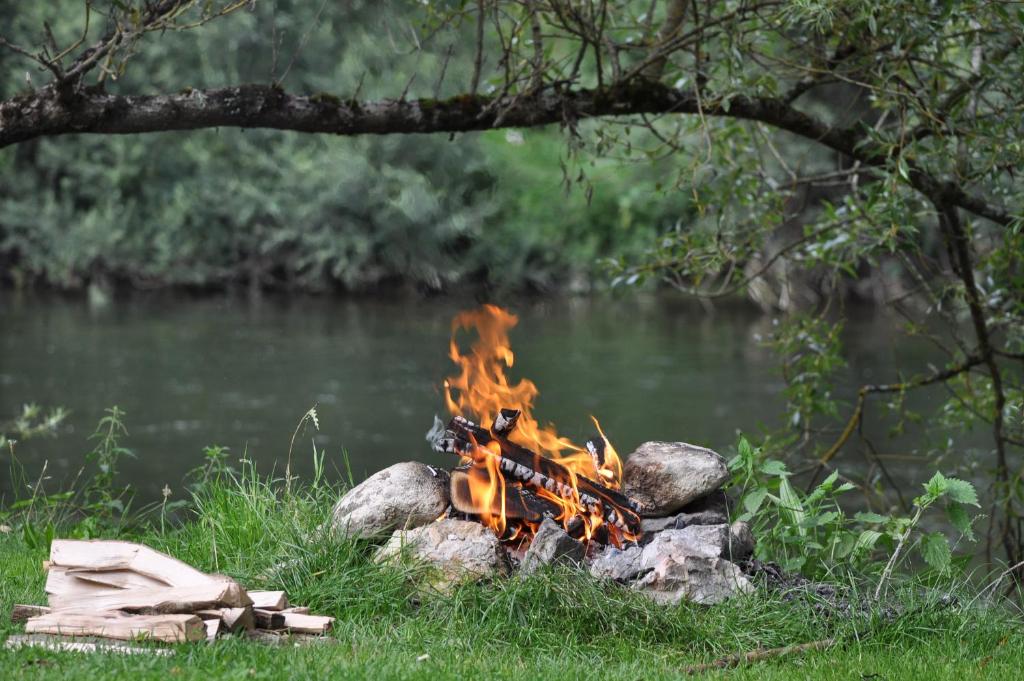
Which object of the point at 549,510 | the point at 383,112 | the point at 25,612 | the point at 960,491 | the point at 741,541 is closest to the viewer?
the point at 25,612

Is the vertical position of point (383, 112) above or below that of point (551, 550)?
above

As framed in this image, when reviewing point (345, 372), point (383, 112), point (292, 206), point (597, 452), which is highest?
point (383, 112)

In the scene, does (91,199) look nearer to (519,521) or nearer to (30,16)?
(30,16)

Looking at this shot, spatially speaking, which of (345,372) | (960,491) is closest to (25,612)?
(960,491)

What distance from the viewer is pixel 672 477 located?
17.5 feet

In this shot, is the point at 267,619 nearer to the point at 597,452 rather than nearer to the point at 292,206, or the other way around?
the point at 597,452

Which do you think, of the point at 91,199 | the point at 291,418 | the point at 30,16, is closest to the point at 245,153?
the point at 91,199

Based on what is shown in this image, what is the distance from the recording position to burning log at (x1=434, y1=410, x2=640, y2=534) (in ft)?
17.0

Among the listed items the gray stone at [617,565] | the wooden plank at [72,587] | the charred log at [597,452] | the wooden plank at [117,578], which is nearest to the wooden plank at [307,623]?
the wooden plank at [117,578]

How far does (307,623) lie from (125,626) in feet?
1.98

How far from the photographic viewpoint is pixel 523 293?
24.7 metres

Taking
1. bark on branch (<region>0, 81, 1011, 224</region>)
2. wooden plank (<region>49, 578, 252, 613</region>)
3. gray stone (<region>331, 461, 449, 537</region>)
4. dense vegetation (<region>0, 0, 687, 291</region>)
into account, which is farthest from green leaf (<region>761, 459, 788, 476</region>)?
dense vegetation (<region>0, 0, 687, 291</region>)

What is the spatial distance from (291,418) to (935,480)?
384 inches

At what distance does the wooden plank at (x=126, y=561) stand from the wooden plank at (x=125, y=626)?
177 mm
